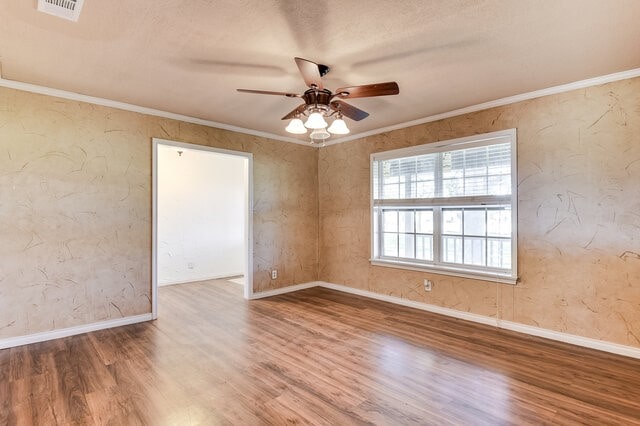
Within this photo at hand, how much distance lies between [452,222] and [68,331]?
4.50 metres

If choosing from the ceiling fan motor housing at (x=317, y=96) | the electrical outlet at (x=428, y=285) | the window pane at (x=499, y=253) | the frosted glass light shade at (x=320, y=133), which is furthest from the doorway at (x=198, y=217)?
the window pane at (x=499, y=253)

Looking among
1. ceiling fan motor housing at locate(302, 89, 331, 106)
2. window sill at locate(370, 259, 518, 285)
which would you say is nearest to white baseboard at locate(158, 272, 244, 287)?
window sill at locate(370, 259, 518, 285)

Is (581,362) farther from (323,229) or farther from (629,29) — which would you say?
(323,229)

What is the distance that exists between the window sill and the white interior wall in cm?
293

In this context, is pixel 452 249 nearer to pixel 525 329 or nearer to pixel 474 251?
pixel 474 251

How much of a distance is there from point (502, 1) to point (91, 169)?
13.2 feet

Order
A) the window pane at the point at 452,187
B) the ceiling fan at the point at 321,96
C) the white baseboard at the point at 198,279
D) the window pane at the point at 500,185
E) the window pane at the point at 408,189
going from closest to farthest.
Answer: the ceiling fan at the point at 321,96 < the window pane at the point at 500,185 < the window pane at the point at 452,187 < the window pane at the point at 408,189 < the white baseboard at the point at 198,279

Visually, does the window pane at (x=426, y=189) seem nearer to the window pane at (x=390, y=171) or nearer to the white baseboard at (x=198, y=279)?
the window pane at (x=390, y=171)

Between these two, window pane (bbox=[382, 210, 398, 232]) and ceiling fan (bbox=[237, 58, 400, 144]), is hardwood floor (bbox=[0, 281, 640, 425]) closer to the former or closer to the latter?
window pane (bbox=[382, 210, 398, 232])

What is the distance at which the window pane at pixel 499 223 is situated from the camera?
3.65 m

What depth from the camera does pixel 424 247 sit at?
4410mm

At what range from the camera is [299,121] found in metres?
2.86

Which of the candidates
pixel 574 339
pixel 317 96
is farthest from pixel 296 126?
pixel 574 339

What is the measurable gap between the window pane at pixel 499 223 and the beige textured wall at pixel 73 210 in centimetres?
373
